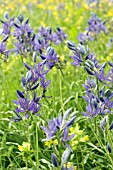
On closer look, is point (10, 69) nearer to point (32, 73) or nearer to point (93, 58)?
point (93, 58)

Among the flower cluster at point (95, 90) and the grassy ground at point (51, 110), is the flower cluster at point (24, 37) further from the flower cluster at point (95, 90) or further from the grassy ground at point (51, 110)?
the flower cluster at point (95, 90)

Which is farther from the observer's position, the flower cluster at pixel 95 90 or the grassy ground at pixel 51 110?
the grassy ground at pixel 51 110

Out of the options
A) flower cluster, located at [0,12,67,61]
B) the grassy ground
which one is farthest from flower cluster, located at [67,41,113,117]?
flower cluster, located at [0,12,67,61]

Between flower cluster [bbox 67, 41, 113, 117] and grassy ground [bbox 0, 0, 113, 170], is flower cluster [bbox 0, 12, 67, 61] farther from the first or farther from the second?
flower cluster [bbox 67, 41, 113, 117]

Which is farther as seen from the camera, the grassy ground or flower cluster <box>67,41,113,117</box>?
the grassy ground

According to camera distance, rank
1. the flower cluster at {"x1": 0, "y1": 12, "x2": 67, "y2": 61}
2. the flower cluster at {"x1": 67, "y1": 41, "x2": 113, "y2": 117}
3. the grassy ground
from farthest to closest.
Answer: the flower cluster at {"x1": 0, "y1": 12, "x2": 67, "y2": 61}, the grassy ground, the flower cluster at {"x1": 67, "y1": 41, "x2": 113, "y2": 117}

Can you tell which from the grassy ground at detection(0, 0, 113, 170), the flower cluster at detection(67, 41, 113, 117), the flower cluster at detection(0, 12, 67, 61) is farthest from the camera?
the flower cluster at detection(0, 12, 67, 61)

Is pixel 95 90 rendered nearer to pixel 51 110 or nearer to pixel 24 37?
pixel 51 110

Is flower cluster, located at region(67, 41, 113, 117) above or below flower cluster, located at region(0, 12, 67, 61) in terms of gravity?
below

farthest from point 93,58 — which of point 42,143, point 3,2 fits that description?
point 3,2

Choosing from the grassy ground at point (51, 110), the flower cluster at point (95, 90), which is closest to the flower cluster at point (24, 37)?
the grassy ground at point (51, 110)

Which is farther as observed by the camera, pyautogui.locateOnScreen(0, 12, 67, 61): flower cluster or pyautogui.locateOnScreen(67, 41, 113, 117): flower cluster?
pyautogui.locateOnScreen(0, 12, 67, 61): flower cluster
